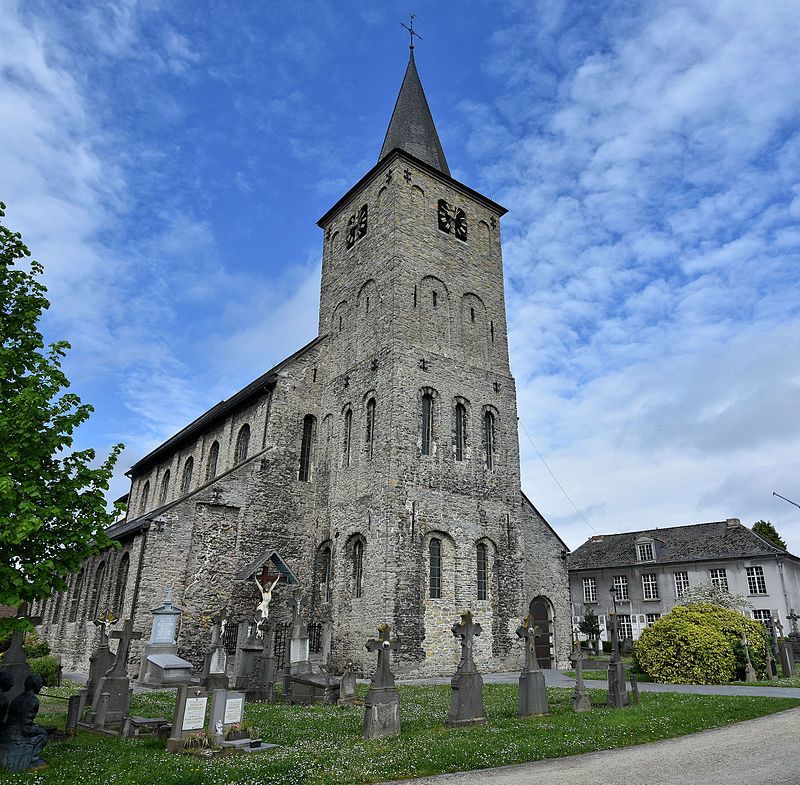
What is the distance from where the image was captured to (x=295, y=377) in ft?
76.7

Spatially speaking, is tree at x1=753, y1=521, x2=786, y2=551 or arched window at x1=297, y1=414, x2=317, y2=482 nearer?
arched window at x1=297, y1=414, x2=317, y2=482

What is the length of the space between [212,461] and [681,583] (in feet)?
91.5

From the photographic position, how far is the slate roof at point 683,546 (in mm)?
34531

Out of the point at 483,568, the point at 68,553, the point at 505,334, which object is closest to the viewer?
the point at 68,553

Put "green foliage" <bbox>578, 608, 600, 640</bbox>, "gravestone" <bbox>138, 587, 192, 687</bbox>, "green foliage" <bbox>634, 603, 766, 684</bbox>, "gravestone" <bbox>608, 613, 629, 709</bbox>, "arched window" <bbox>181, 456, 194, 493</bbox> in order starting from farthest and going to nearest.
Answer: "green foliage" <bbox>578, 608, 600, 640</bbox>, "arched window" <bbox>181, 456, 194, 493</bbox>, "green foliage" <bbox>634, 603, 766, 684</bbox>, "gravestone" <bbox>138, 587, 192, 687</bbox>, "gravestone" <bbox>608, 613, 629, 709</bbox>

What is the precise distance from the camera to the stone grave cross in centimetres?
1027

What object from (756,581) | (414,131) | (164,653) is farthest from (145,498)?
(756,581)

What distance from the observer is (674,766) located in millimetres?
6910

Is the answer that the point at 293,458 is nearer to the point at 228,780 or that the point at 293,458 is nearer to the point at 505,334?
the point at 505,334

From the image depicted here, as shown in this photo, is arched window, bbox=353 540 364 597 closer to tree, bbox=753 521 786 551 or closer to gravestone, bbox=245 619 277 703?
gravestone, bbox=245 619 277 703

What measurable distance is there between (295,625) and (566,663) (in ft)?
38.5

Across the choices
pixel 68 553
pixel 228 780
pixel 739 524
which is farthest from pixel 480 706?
pixel 739 524

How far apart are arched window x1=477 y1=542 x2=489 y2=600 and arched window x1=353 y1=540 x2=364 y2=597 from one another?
399 centimetres

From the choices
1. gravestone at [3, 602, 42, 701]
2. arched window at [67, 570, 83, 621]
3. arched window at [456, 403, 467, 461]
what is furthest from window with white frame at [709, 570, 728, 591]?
gravestone at [3, 602, 42, 701]
